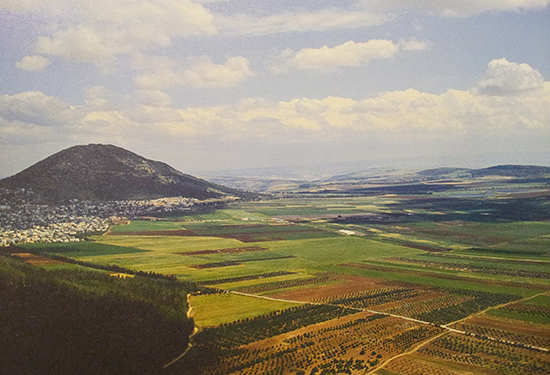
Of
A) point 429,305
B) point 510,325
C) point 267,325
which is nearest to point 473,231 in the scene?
point 429,305

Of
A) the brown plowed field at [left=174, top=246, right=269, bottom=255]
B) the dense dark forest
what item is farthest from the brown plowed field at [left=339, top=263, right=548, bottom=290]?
the dense dark forest

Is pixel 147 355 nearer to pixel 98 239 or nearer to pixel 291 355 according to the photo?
pixel 291 355

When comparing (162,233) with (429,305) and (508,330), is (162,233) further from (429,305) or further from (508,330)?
(508,330)

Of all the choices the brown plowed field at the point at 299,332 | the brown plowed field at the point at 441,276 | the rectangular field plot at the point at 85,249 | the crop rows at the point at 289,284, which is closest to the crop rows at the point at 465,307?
the brown plowed field at the point at 441,276

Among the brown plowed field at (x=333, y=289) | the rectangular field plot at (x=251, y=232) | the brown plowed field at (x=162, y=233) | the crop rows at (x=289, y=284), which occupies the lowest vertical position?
the brown plowed field at (x=333, y=289)

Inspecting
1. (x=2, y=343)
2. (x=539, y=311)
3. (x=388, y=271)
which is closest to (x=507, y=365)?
(x=539, y=311)

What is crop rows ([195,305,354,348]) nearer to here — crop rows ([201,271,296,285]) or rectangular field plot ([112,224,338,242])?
crop rows ([201,271,296,285])

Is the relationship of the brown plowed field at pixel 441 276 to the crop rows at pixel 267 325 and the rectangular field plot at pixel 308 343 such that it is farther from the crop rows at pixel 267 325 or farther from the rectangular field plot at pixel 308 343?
the crop rows at pixel 267 325
